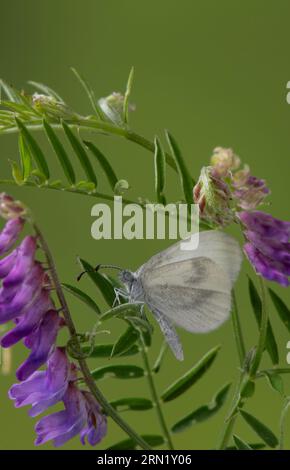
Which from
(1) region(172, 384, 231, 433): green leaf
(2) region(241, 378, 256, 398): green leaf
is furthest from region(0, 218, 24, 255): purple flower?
(1) region(172, 384, 231, 433): green leaf

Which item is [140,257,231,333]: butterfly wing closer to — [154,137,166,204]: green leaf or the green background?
[154,137,166,204]: green leaf

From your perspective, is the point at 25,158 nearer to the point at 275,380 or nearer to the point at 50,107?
the point at 50,107

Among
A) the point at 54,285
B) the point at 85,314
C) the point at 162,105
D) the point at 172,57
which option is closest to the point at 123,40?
the point at 172,57

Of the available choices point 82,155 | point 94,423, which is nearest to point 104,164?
point 82,155

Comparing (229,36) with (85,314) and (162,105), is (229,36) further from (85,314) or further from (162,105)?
(85,314)
